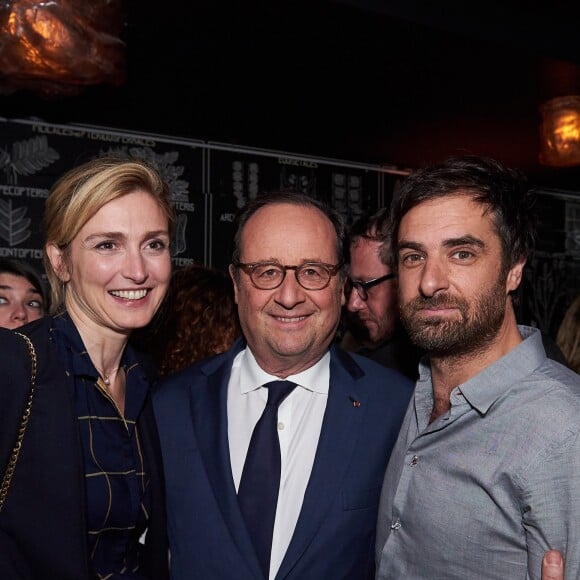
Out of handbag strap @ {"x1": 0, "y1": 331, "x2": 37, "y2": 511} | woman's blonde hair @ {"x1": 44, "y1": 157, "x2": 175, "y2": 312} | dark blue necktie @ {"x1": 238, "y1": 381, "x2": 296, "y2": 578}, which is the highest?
woman's blonde hair @ {"x1": 44, "y1": 157, "x2": 175, "y2": 312}

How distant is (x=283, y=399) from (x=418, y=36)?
2.14m

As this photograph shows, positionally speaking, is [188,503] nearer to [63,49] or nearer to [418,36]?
[63,49]

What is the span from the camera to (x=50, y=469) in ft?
5.29

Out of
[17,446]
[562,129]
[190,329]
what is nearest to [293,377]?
[190,329]

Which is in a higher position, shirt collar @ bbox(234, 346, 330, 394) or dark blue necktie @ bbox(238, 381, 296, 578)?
shirt collar @ bbox(234, 346, 330, 394)

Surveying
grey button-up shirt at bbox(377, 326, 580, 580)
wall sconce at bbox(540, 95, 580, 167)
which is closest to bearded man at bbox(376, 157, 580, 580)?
grey button-up shirt at bbox(377, 326, 580, 580)

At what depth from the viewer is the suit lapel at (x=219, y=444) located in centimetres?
189

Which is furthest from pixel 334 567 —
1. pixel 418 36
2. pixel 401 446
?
pixel 418 36

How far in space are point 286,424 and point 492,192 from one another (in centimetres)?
92

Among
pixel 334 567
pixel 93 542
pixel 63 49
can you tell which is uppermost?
pixel 63 49

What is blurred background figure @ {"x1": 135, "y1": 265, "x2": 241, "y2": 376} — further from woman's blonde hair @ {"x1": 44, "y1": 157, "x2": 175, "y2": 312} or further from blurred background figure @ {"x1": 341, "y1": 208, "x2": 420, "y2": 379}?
blurred background figure @ {"x1": 341, "y1": 208, "x2": 420, "y2": 379}

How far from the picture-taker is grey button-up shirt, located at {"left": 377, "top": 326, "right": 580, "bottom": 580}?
4.89 ft

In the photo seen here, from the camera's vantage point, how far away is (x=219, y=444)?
2031 mm

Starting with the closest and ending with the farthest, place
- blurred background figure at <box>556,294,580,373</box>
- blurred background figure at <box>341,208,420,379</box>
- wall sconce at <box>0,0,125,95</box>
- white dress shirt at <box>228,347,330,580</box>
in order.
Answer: white dress shirt at <box>228,347,330,580</box>
wall sconce at <box>0,0,125,95</box>
blurred background figure at <box>341,208,420,379</box>
blurred background figure at <box>556,294,580,373</box>
